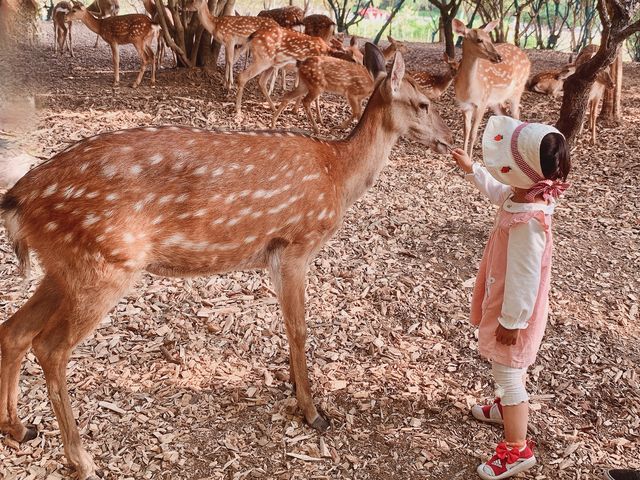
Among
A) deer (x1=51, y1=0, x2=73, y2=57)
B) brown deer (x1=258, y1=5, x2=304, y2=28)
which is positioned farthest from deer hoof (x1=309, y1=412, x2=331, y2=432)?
deer (x1=51, y1=0, x2=73, y2=57)

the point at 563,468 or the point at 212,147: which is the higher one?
the point at 212,147

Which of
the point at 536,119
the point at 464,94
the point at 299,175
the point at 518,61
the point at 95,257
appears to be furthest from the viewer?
the point at 536,119

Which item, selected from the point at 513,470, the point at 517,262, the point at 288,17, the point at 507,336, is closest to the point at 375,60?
the point at 517,262

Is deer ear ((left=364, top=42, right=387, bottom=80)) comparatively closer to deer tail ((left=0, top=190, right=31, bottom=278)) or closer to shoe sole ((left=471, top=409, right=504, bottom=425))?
shoe sole ((left=471, top=409, right=504, bottom=425))

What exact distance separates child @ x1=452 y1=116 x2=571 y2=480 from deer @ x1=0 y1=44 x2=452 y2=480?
78cm

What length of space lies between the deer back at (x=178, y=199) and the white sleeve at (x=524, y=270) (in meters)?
0.87

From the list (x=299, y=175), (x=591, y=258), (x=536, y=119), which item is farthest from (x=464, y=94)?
(x=299, y=175)

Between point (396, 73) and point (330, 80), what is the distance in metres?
4.05

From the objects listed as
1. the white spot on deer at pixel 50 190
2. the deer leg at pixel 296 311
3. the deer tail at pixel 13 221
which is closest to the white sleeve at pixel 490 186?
the deer leg at pixel 296 311

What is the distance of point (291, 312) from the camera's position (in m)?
2.80

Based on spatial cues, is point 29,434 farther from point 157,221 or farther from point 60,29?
point 60,29

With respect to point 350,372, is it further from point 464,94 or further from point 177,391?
point 464,94

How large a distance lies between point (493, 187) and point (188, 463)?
1686mm

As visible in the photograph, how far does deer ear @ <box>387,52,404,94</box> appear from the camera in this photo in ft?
10.0
